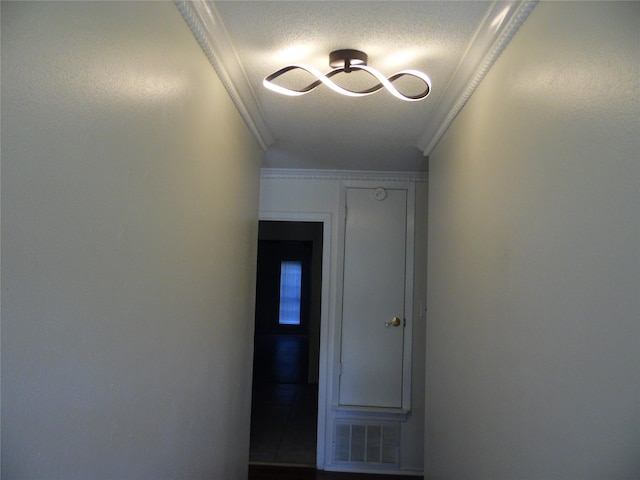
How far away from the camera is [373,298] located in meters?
3.56

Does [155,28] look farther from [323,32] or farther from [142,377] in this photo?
[142,377]

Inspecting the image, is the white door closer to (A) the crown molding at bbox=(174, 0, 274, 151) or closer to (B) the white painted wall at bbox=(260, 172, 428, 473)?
(B) the white painted wall at bbox=(260, 172, 428, 473)

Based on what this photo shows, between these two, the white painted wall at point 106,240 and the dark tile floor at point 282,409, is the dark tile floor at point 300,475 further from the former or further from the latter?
the white painted wall at point 106,240

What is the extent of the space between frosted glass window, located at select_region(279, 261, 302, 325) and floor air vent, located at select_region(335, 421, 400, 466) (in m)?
6.39

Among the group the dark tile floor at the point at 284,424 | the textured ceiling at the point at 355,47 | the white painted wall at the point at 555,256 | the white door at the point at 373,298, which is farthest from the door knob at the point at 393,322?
the white painted wall at the point at 555,256

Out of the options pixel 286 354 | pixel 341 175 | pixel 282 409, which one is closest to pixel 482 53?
pixel 341 175

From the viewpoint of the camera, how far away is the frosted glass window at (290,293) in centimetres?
1000

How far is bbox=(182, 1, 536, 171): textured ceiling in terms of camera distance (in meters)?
1.37

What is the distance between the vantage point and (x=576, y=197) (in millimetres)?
912

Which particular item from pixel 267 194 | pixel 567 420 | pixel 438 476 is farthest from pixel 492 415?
pixel 267 194

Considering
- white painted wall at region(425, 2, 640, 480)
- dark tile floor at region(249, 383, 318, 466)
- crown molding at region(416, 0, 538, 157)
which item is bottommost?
dark tile floor at region(249, 383, 318, 466)

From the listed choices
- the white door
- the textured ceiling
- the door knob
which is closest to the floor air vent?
the white door

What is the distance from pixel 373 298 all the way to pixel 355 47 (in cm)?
232

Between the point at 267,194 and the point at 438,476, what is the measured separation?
92.7 inches
